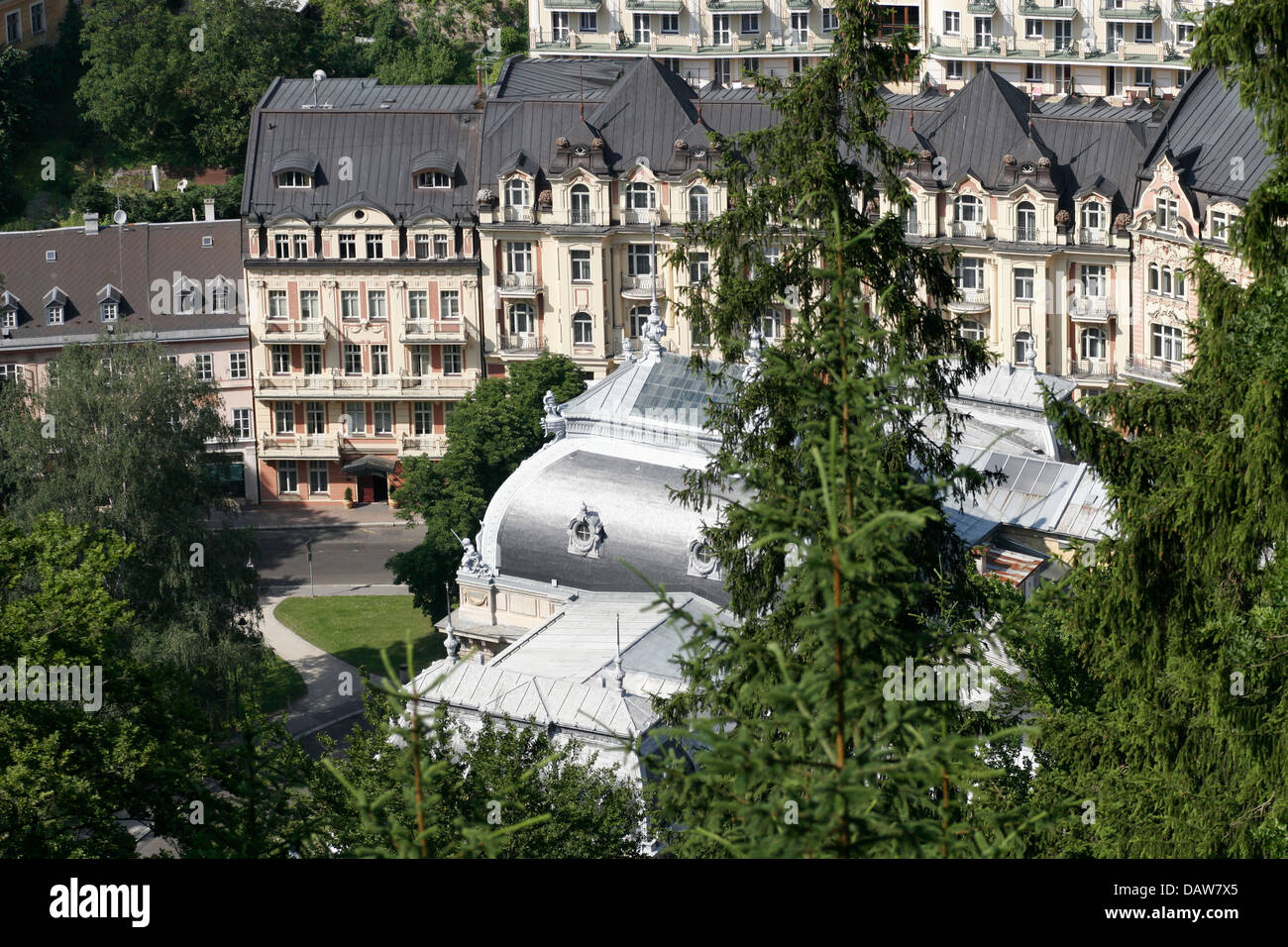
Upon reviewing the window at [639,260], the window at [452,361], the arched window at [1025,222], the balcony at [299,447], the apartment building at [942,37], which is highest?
the apartment building at [942,37]

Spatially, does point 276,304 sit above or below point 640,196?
below

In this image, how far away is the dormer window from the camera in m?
127

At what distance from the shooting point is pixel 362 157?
12812 centimetres

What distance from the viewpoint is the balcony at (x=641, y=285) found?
12625 cm

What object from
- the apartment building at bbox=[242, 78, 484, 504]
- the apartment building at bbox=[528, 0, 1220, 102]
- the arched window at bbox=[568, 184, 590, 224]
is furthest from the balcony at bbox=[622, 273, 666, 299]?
the apartment building at bbox=[528, 0, 1220, 102]

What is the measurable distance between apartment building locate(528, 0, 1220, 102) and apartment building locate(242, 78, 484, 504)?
33821 millimetres

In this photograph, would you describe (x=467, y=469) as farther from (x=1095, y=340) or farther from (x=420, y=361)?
(x=1095, y=340)

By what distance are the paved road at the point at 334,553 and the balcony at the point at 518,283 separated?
13413 mm

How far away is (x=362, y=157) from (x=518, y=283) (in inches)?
426

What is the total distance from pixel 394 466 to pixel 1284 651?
299 feet

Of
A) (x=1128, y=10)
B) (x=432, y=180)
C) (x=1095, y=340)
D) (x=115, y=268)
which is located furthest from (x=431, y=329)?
(x=1128, y=10)

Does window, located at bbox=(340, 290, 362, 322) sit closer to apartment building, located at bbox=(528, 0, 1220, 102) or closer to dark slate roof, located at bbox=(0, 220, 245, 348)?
dark slate roof, located at bbox=(0, 220, 245, 348)

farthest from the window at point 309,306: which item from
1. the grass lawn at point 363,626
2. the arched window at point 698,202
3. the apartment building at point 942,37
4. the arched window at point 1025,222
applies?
the apartment building at point 942,37

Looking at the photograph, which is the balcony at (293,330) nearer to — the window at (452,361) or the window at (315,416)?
the window at (315,416)
